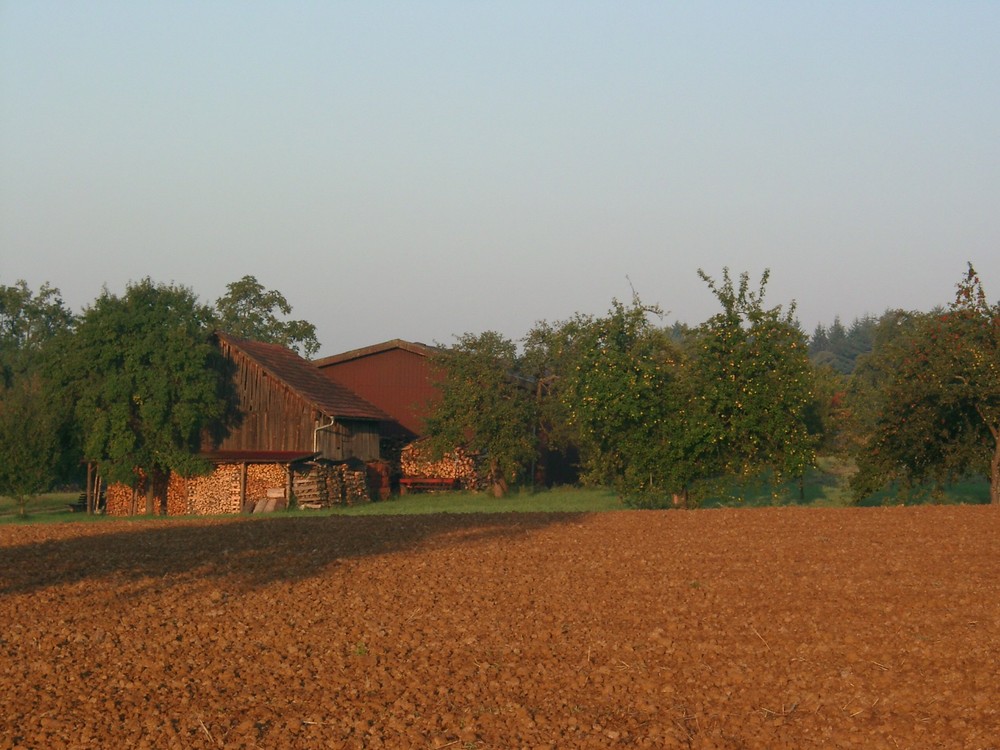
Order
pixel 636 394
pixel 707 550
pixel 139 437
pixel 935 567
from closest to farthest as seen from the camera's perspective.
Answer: pixel 935 567
pixel 707 550
pixel 636 394
pixel 139 437

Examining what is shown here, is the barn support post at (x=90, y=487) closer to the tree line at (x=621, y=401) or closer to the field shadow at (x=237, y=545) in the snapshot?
the tree line at (x=621, y=401)

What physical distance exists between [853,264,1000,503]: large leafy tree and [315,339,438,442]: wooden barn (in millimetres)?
24512

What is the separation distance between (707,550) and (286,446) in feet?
88.3

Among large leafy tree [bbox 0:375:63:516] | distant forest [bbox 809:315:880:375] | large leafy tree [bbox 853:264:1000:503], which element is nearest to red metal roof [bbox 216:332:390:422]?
large leafy tree [bbox 0:375:63:516]

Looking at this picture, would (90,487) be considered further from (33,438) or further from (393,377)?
(393,377)

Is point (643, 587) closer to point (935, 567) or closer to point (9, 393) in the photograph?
point (935, 567)

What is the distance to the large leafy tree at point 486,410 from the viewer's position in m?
45.9

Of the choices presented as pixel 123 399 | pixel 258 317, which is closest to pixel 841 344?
pixel 258 317

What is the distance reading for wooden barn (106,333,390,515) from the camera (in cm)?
4194

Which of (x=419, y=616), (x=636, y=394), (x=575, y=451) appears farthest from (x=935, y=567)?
(x=575, y=451)

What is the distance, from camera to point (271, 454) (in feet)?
140

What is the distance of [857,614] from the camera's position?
43.2 ft

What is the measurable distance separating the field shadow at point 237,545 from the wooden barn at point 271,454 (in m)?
12.9

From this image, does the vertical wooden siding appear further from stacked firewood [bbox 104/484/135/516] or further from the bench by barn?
the bench by barn
